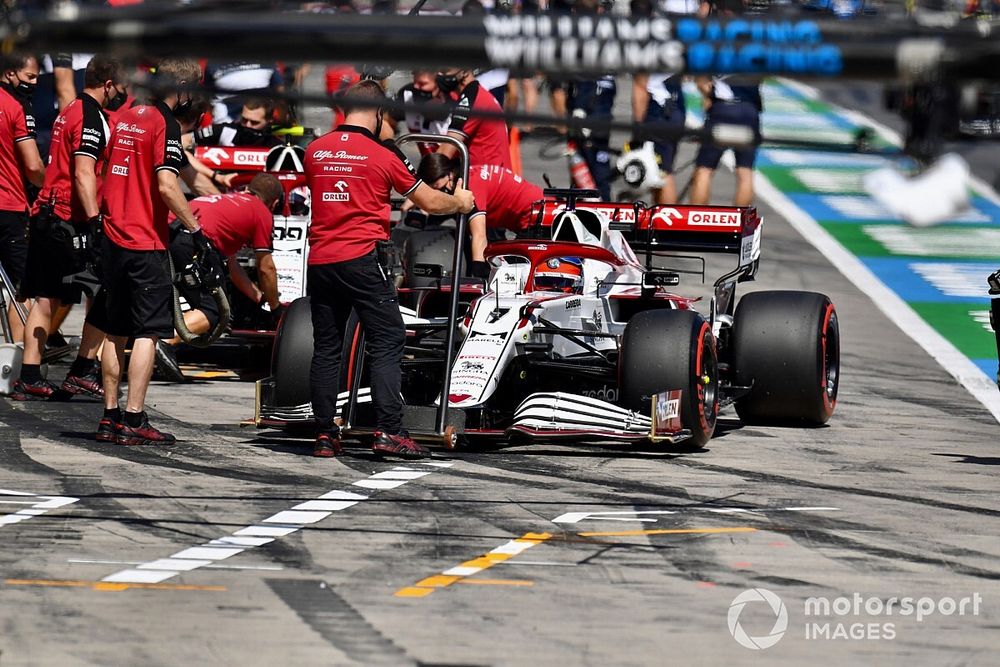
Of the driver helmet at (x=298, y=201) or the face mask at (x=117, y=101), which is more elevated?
the face mask at (x=117, y=101)

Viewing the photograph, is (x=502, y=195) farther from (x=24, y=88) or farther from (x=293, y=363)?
(x=24, y=88)

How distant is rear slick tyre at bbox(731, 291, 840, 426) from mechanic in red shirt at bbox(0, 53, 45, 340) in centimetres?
444

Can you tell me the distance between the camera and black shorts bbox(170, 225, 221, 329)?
35.3ft

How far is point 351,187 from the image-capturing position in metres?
9.19

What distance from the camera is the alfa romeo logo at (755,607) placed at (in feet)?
20.0

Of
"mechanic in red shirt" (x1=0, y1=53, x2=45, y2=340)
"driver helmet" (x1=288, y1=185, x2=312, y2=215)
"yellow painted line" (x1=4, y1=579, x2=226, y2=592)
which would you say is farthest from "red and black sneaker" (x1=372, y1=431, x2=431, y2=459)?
"driver helmet" (x1=288, y1=185, x2=312, y2=215)

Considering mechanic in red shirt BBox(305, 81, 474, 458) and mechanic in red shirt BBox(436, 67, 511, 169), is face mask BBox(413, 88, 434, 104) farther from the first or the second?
mechanic in red shirt BBox(305, 81, 474, 458)

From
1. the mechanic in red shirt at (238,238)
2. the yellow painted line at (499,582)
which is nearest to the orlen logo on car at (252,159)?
the mechanic in red shirt at (238,238)

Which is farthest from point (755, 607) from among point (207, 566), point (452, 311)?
point (452, 311)

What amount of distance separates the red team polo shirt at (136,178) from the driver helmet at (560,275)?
2.21m

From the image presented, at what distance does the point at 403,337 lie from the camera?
9258 mm

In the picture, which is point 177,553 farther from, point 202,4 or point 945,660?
point 945,660

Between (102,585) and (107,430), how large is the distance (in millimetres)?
2970

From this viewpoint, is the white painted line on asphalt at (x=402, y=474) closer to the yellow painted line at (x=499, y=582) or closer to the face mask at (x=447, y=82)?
the yellow painted line at (x=499, y=582)
